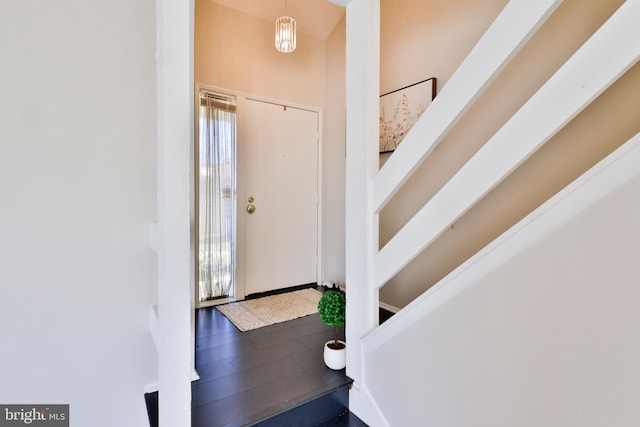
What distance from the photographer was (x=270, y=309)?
2.57 meters

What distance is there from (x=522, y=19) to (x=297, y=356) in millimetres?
1859

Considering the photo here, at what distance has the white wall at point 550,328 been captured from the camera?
2.30 feet

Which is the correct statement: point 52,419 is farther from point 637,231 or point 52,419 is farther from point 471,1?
point 471,1

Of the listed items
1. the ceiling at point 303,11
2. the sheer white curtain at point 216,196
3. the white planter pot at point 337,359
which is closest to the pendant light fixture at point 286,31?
the ceiling at point 303,11

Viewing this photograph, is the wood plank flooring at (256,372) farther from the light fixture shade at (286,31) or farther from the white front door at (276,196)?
the light fixture shade at (286,31)

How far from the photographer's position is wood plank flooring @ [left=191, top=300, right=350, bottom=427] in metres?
1.28

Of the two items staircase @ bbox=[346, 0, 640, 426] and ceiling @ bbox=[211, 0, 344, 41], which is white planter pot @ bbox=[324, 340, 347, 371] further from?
ceiling @ bbox=[211, 0, 344, 41]

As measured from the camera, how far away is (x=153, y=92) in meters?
1.53

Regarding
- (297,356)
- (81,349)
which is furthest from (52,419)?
(297,356)

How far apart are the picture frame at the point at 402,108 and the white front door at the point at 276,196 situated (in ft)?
3.36

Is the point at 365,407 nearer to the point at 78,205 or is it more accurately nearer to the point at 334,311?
the point at 334,311

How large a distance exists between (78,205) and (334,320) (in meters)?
1.41

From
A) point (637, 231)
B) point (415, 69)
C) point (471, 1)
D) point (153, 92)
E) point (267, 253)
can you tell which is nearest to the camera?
point (637, 231)

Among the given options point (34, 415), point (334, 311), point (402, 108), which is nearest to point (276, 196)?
point (402, 108)
